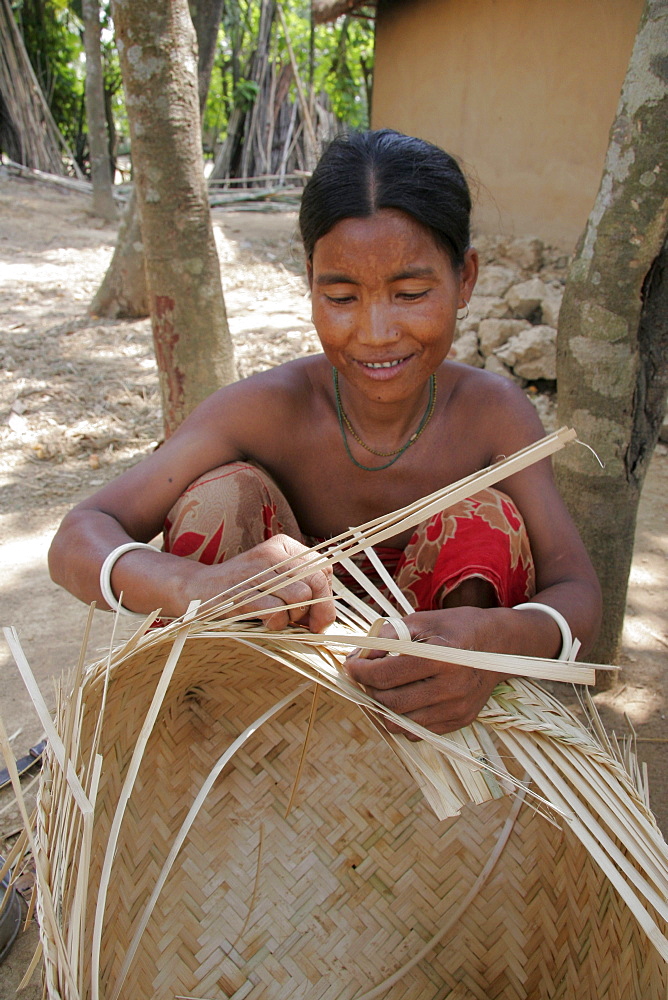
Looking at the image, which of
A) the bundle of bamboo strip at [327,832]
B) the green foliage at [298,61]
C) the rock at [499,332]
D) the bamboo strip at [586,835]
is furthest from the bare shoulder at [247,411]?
the green foliage at [298,61]

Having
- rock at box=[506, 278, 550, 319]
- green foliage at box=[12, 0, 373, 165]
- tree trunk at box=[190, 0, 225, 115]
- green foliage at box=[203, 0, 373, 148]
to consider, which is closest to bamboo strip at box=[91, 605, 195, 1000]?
rock at box=[506, 278, 550, 319]

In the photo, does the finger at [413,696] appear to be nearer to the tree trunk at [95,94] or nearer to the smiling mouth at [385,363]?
the smiling mouth at [385,363]

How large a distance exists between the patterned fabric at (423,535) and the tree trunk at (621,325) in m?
0.47

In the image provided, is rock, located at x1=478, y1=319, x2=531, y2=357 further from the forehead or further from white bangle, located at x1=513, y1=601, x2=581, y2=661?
white bangle, located at x1=513, y1=601, x2=581, y2=661

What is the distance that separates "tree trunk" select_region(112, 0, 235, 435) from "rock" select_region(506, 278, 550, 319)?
2122 mm

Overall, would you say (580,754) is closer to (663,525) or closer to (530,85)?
(663,525)

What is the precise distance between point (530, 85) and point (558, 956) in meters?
5.02

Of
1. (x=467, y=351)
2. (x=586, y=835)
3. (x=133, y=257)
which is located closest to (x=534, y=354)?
(x=467, y=351)

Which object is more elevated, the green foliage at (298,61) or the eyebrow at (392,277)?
the green foliage at (298,61)

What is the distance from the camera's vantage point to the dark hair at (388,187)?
135 cm

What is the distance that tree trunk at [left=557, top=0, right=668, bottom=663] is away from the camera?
1634 millimetres

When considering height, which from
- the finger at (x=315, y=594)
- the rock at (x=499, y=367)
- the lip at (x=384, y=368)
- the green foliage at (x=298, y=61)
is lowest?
the rock at (x=499, y=367)

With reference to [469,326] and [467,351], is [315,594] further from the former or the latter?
[469,326]

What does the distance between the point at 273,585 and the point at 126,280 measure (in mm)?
4231
